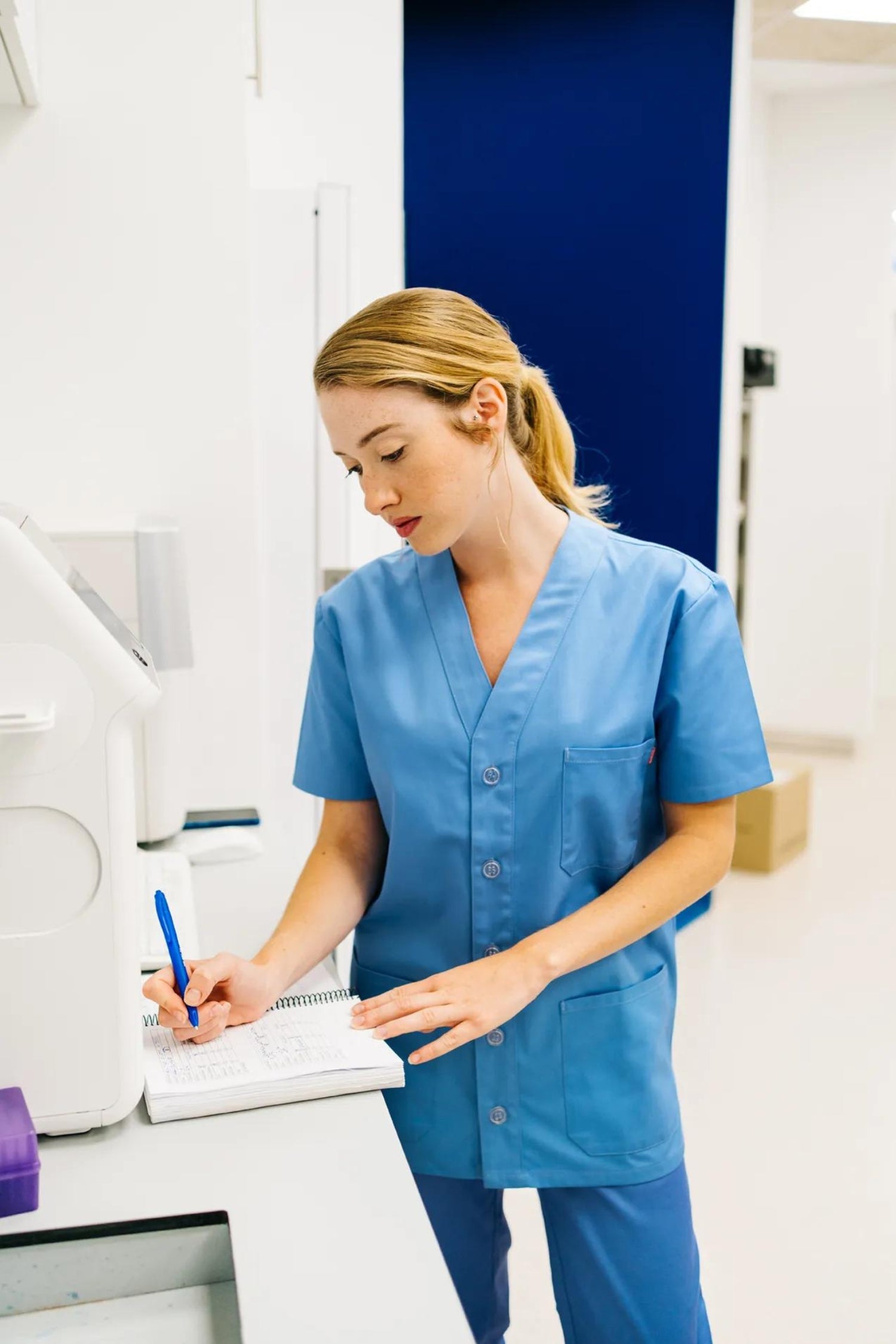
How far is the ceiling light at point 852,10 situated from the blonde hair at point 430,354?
3.35m

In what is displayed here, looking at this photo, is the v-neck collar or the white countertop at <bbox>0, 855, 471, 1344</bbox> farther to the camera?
the v-neck collar

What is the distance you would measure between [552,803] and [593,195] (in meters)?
2.41

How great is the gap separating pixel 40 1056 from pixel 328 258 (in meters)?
1.62

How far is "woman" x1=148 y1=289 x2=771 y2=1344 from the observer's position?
115cm

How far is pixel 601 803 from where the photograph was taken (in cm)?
117

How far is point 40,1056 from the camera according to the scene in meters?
0.92

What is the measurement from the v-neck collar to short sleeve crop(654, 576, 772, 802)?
114 mm

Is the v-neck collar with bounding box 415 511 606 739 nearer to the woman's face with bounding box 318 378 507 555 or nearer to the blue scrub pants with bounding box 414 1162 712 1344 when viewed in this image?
the woman's face with bounding box 318 378 507 555

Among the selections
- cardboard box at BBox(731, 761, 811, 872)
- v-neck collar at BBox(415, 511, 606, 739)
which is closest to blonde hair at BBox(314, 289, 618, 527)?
v-neck collar at BBox(415, 511, 606, 739)

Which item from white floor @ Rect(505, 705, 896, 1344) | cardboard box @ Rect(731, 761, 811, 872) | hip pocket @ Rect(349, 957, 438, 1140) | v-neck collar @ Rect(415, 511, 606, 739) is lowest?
white floor @ Rect(505, 705, 896, 1344)

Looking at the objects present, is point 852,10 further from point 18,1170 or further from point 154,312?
point 18,1170

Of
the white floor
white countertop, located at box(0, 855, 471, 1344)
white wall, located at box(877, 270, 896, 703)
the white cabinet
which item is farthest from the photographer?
white wall, located at box(877, 270, 896, 703)

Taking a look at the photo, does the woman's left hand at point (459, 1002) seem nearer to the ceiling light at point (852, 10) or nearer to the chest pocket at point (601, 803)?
the chest pocket at point (601, 803)

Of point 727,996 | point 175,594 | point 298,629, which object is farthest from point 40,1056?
point 727,996
